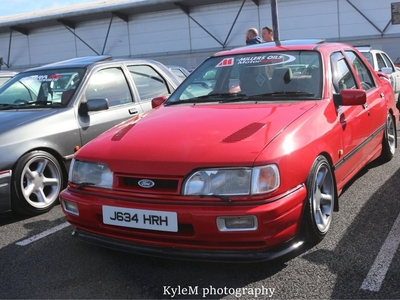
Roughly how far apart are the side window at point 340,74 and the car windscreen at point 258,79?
0.19 m

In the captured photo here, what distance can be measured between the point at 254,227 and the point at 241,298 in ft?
1.33

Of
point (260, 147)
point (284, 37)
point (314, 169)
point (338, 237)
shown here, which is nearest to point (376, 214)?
point (338, 237)

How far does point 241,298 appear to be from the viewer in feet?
9.01

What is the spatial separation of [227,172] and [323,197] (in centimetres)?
99

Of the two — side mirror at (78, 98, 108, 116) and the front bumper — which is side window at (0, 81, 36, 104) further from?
the front bumper

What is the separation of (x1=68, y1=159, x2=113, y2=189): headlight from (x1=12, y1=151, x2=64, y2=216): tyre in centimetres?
119

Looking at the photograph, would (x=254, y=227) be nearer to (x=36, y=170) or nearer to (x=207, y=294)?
(x=207, y=294)

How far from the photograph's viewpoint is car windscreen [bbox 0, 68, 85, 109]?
5158mm

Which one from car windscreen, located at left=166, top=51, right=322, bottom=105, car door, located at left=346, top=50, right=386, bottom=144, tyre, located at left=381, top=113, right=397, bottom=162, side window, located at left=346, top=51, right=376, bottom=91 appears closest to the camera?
car windscreen, located at left=166, top=51, right=322, bottom=105

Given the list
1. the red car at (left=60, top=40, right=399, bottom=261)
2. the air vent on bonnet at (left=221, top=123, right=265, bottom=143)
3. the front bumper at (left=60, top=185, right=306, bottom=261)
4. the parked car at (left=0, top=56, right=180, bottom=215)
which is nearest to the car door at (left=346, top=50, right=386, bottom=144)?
the red car at (left=60, top=40, right=399, bottom=261)

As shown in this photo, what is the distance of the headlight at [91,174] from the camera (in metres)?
3.12

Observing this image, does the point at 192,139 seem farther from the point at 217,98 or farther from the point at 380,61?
the point at 380,61

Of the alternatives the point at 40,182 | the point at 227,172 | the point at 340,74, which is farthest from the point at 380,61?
the point at 227,172

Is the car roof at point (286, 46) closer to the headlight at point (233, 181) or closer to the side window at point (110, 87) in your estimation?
the side window at point (110, 87)
